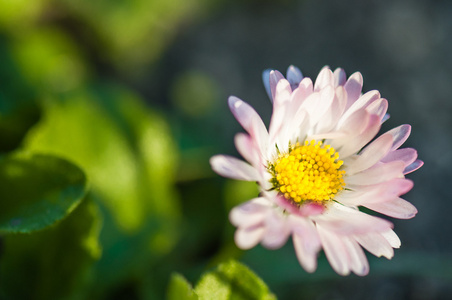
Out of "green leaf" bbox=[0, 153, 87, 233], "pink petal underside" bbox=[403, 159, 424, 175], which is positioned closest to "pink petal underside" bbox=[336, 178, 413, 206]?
"pink petal underside" bbox=[403, 159, 424, 175]

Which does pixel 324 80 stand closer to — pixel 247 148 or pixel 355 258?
pixel 247 148

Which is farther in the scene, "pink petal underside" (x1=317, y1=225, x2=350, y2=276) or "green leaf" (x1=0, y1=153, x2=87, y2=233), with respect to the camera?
"green leaf" (x1=0, y1=153, x2=87, y2=233)

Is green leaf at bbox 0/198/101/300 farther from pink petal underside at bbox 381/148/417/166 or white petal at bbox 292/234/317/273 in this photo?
pink petal underside at bbox 381/148/417/166

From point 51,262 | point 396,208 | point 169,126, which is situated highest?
point 396,208

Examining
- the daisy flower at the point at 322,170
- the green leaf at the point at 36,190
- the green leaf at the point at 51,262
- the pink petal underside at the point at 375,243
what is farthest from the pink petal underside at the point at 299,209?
the green leaf at the point at 51,262

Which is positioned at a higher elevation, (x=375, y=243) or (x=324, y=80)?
(x=324, y=80)

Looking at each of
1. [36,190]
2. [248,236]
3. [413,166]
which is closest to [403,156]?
[413,166]
